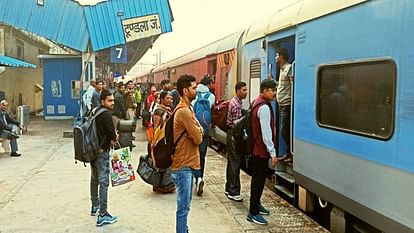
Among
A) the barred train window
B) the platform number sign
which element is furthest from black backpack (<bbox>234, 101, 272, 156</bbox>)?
the platform number sign

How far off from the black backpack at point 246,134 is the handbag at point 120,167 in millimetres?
1431

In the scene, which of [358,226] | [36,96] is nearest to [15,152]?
[358,226]

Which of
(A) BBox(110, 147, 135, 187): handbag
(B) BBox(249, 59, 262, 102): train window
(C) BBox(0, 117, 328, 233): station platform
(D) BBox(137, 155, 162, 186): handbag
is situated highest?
(B) BBox(249, 59, 262, 102): train window

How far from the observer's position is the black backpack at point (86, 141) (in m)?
5.10

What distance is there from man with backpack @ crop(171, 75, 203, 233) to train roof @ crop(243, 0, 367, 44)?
5.54 feet

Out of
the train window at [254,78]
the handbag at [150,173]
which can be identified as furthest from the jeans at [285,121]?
the handbag at [150,173]

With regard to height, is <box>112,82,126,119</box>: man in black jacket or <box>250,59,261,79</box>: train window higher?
<box>250,59,261,79</box>: train window

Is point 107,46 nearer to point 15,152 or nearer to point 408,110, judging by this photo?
point 15,152

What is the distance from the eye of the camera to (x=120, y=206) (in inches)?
241

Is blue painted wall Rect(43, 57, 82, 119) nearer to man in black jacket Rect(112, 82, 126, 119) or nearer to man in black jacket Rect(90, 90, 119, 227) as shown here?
man in black jacket Rect(112, 82, 126, 119)

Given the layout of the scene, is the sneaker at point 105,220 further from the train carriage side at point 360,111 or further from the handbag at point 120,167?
the train carriage side at point 360,111

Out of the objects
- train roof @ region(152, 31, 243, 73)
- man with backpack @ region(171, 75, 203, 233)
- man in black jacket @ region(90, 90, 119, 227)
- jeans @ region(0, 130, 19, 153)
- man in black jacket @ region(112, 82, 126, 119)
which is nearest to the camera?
man with backpack @ region(171, 75, 203, 233)

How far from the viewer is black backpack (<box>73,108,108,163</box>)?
510 cm

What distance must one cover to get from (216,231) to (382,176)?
6.78 ft
